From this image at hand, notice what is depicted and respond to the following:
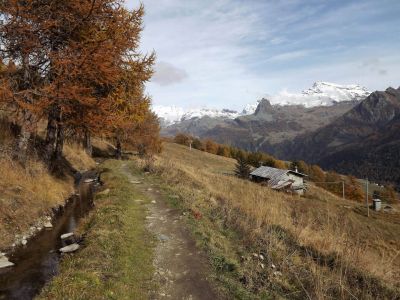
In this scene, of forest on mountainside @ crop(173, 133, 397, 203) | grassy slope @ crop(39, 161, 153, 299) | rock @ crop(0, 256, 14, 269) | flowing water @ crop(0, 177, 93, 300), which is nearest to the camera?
grassy slope @ crop(39, 161, 153, 299)

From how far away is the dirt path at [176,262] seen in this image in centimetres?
908

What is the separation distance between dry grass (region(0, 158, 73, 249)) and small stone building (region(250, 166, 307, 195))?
63.3 m

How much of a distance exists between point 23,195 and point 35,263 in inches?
199

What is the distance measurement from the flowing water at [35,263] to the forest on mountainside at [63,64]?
5.07 metres

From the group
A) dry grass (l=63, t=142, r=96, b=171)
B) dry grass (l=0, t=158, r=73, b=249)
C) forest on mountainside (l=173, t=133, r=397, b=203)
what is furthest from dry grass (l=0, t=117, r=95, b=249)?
forest on mountainside (l=173, t=133, r=397, b=203)

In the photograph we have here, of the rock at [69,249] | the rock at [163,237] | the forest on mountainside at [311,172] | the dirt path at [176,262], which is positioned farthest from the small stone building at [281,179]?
the rock at [69,249]

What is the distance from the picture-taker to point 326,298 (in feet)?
28.5

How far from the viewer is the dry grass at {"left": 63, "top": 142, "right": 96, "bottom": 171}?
3400cm

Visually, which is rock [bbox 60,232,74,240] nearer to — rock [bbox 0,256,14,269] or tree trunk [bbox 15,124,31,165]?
rock [bbox 0,256,14,269]

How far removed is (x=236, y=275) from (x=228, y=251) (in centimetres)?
178

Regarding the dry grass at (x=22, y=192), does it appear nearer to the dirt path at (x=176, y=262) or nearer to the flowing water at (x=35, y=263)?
the flowing water at (x=35, y=263)

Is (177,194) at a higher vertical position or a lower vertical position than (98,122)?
lower

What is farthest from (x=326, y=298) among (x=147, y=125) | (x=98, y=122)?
(x=147, y=125)

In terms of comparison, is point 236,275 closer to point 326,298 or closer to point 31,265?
point 326,298
